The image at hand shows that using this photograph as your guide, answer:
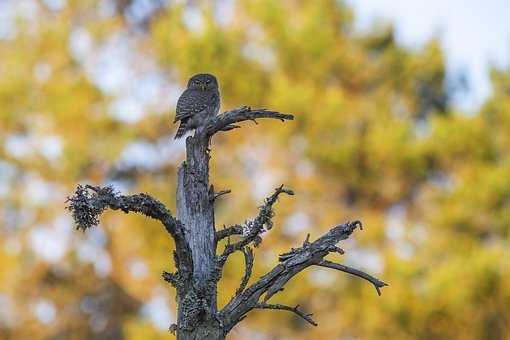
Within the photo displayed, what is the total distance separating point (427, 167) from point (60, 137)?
6.54m

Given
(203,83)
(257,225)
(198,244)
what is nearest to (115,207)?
(198,244)

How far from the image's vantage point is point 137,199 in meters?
4.53

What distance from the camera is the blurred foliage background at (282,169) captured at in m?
13.4

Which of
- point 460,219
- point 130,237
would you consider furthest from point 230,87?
point 460,219

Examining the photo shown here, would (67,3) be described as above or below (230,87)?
above

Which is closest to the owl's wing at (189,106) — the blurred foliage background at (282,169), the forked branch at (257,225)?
the forked branch at (257,225)

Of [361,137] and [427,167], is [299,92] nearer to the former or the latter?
[361,137]

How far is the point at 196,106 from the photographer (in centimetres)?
680

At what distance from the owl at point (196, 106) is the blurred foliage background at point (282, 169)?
623cm

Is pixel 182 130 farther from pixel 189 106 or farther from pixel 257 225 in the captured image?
pixel 257 225

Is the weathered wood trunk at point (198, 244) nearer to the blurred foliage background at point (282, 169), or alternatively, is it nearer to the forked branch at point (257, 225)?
the forked branch at point (257, 225)

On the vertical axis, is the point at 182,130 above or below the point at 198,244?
above

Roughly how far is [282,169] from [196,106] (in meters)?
7.90

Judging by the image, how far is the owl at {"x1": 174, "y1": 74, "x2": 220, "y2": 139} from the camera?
6789 mm
